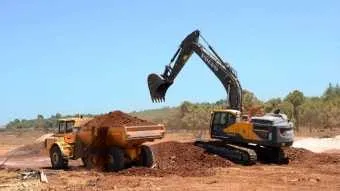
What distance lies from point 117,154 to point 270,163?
7.67 meters

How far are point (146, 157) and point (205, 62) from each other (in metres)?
7.85

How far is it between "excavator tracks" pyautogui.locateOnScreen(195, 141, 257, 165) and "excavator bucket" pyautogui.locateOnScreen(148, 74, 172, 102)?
10.3 ft

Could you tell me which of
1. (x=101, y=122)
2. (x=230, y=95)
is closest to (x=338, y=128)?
(x=230, y=95)

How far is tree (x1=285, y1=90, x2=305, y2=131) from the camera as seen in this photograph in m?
67.0

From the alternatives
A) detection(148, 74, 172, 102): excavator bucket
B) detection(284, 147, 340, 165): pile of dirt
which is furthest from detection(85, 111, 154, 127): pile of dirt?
detection(284, 147, 340, 165): pile of dirt

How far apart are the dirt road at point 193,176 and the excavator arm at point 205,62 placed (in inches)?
118

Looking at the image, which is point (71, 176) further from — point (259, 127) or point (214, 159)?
point (259, 127)

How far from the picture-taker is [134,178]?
21047 millimetres

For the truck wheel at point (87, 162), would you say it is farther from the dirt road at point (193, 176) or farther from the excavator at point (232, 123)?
the excavator at point (232, 123)

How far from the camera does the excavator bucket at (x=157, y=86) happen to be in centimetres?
3009

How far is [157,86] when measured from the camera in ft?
98.8

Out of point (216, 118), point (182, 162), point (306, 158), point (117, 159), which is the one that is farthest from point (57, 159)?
point (306, 158)

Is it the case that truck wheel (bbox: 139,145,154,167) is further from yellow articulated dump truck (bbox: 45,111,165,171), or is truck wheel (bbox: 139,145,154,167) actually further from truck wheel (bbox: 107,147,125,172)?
truck wheel (bbox: 107,147,125,172)

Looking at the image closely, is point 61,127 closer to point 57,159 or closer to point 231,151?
point 57,159
